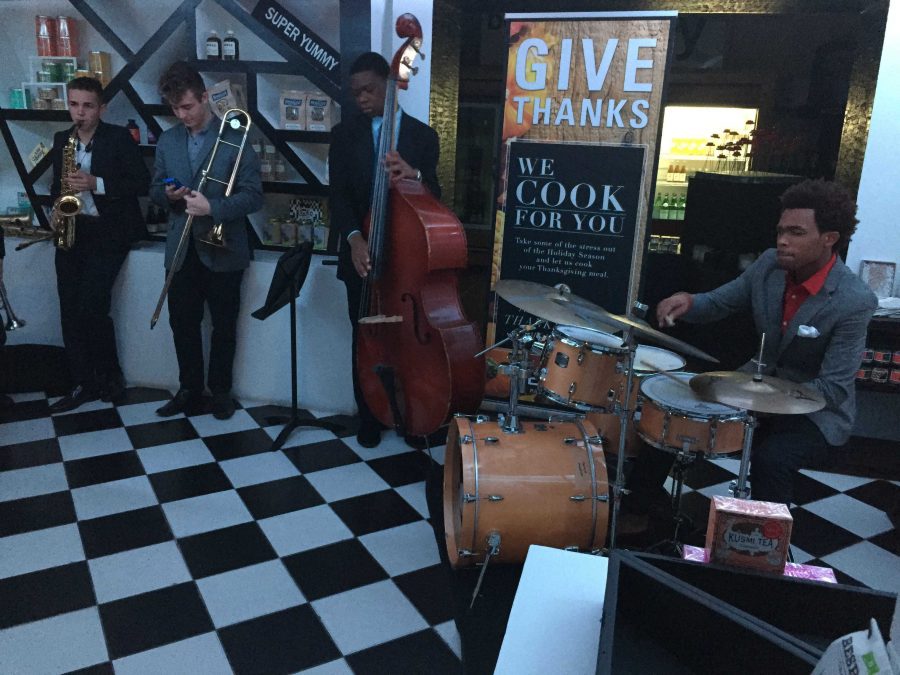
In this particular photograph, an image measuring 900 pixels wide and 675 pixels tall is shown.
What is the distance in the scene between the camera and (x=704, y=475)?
3385 millimetres

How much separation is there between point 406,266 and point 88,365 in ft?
7.14

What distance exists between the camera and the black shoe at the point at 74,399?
3.77 m

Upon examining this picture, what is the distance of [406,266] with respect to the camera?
279cm

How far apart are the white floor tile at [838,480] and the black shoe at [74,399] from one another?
145 inches

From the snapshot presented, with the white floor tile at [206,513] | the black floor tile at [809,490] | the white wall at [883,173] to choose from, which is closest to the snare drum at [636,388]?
the black floor tile at [809,490]

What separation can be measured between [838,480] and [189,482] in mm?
2980

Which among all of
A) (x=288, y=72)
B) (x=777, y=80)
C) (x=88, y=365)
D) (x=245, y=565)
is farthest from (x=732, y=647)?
(x=777, y=80)

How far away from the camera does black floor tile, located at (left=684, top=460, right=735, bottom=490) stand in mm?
3305

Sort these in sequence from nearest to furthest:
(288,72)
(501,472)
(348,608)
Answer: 1. (501,472)
2. (348,608)
3. (288,72)

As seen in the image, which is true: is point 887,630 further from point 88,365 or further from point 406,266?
point 88,365

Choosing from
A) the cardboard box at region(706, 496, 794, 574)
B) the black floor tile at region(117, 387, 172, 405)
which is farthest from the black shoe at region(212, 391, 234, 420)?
the cardboard box at region(706, 496, 794, 574)

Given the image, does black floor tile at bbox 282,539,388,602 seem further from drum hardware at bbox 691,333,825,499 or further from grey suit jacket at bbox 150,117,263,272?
grey suit jacket at bbox 150,117,263,272

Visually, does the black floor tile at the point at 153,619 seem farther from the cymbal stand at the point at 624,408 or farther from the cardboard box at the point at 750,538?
the cardboard box at the point at 750,538

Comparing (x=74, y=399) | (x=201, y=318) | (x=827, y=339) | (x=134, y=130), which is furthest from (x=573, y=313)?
(x=134, y=130)
